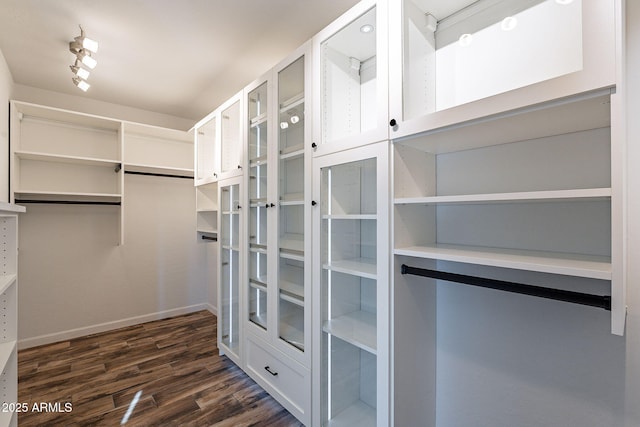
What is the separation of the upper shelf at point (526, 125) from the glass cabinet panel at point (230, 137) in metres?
1.86

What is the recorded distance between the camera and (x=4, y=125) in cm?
257

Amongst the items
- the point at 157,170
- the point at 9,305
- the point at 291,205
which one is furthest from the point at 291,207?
the point at 157,170

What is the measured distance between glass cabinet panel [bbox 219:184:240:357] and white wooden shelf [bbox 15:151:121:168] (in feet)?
4.89

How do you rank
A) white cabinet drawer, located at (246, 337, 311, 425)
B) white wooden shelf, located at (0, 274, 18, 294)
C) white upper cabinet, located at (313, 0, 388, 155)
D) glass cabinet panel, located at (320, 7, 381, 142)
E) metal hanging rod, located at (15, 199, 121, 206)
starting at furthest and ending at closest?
1. metal hanging rod, located at (15, 199, 121, 206)
2. white cabinet drawer, located at (246, 337, 311, 425)
3. glass cabinet panel, located at (320, 7, 381, 142)
4. white upper cabinet, located at (313, 0, 388, 155)
5. white wooden shelf, located at (0, 274, 18, 294)

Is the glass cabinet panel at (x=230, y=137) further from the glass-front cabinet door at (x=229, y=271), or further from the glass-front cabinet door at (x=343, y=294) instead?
the glass-front cabinet door at (x=343, y=294)

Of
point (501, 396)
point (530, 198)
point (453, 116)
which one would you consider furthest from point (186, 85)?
point (501, 396)

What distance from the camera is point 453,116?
1127mm

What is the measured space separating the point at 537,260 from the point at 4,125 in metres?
4.01

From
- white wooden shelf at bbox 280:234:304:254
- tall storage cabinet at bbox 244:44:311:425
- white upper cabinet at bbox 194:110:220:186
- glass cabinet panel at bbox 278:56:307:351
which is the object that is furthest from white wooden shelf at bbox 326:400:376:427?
white upper cabinet at bbox 194:110:220:186

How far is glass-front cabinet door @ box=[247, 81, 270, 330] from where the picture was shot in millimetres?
2312

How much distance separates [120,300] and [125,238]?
0.76 metres

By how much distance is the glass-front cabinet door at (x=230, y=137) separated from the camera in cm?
267

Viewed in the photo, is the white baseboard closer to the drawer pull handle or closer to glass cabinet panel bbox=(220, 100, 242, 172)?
the drawer pull handle

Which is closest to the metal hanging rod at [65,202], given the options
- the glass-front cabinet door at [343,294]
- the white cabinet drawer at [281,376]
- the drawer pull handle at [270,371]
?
the white cabinet drawer at [281,376]
